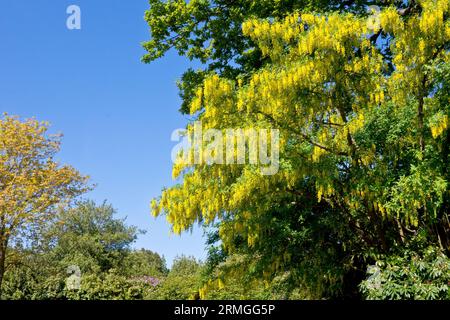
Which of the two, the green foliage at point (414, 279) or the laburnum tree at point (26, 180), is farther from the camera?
the laburnum tree at point (26, 180)

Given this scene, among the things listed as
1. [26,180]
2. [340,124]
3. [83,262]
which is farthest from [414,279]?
[83,262]

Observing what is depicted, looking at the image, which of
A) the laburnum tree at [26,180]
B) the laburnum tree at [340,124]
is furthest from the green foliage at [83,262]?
the laburnum tree at [340,124]

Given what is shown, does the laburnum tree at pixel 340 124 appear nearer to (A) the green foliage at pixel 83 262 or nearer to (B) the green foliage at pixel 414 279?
(B) the green foliage at pixel 414 279

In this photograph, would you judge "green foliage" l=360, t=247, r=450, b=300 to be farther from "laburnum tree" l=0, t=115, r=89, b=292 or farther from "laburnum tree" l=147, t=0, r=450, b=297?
"laburnum tree" l=0, t=115, r=89, b=292

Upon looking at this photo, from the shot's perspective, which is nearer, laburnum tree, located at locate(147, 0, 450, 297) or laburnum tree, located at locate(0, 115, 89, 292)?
laburnum tree, located at locate(147, 0, 450, 297)

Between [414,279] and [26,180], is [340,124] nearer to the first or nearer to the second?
[414,279]

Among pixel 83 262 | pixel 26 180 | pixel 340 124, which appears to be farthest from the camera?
pixel 83 262

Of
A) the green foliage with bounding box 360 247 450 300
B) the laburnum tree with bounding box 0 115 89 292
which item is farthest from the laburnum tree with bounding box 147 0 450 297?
the laburnum tree with bounding box 0 115 89 292

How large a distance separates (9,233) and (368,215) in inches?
664

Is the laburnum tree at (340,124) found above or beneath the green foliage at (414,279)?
above

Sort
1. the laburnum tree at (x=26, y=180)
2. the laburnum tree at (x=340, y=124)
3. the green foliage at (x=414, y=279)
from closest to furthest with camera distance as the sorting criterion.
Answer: the green foliage at (x=414, y=279)
the laburnum tree at (x=340, y=124)
the laburnum tree at (x=26, y=180)

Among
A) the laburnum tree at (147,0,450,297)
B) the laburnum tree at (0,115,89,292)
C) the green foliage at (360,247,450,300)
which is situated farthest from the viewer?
the laburnum tree at (0,115,89,292)

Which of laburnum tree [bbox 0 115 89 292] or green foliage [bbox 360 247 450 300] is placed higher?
laburnum tree [bbox 0 115 89 292]

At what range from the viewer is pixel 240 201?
33.5ft
